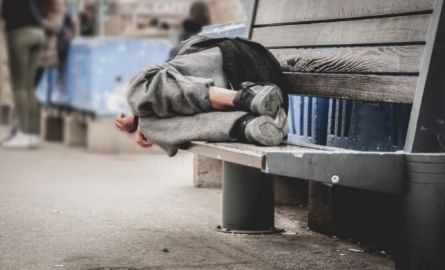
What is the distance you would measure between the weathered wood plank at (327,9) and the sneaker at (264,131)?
680mm

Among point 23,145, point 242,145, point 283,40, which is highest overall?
point 283,40

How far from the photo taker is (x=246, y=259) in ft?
12.6

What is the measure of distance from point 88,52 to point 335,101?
5.75m

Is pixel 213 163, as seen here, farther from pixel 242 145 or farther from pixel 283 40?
pixel 242 145

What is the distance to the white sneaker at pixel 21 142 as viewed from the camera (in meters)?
9.62

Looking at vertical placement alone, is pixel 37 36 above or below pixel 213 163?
above

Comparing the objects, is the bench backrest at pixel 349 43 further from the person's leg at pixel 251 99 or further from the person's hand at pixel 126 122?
the person's hand at pixel 126 122

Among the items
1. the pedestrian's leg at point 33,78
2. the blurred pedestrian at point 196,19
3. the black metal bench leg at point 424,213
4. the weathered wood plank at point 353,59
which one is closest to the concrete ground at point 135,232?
the black metal bench leg at point 424,213

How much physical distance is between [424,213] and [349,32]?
1.16m

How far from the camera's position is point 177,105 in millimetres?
3736

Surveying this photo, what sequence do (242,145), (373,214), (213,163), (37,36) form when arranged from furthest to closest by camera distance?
1. (37,36)
2. (213,163)
3. (373,214)
4. (242,145)

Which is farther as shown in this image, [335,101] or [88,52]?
[88,52]

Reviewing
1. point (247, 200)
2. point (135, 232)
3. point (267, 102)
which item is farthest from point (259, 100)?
point (135, 232)

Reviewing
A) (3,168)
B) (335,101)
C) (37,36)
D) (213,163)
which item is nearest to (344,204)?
(335,101)
